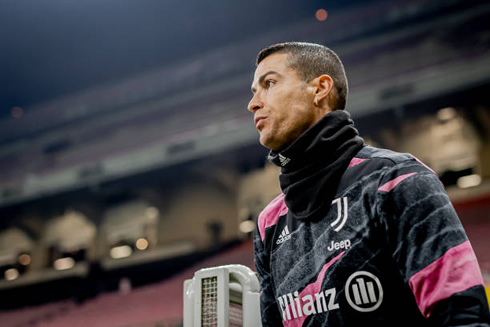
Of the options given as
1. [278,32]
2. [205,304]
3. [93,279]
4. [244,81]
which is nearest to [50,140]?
[93,279]

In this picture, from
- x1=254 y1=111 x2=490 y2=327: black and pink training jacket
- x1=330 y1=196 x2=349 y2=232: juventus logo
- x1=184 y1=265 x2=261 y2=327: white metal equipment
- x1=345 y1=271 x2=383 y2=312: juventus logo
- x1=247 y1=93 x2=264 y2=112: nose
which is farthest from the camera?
x1=184 y1=265 x2=261 y2=327: white metal equipment

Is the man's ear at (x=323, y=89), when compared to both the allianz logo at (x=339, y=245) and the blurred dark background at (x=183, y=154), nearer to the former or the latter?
the allianz logo at (x=339, y=245)

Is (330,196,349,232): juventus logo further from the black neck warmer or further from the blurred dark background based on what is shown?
the blurred dark background

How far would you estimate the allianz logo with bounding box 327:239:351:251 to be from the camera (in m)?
1.22

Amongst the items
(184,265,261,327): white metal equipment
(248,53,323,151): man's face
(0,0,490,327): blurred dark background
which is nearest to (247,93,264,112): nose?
(248,53,323,151): man's face

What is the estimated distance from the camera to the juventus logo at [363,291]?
1139 millimetres

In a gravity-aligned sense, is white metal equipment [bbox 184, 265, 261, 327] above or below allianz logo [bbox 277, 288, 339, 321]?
above

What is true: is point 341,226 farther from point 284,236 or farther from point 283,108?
point 283,108

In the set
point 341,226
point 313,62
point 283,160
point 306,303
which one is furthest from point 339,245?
point 313,62

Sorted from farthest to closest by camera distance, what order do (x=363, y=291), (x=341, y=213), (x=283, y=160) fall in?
(x=283, y=160)
(x=341, y=213)
(x=363, y=291)

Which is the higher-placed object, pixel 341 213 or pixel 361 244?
pixel 341 213

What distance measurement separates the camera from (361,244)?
1.19 m

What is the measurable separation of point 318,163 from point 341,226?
20cm

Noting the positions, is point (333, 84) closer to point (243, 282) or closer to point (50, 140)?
point (243, 282)
